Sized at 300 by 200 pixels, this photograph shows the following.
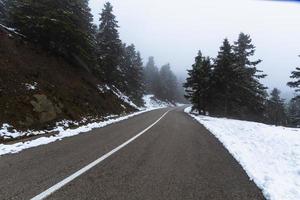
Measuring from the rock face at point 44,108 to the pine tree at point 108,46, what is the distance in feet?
78.4

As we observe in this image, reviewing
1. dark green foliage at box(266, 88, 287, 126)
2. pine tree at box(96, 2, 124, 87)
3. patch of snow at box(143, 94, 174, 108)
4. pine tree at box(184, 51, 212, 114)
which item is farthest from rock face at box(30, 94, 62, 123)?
patch of snow at box(143, 94, 174, 108)

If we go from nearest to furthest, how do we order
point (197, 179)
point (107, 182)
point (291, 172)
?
point (107, 182)
point (197, 179)
point (291, 172)

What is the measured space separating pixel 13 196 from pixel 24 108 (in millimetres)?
10645

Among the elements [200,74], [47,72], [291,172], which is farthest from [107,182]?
[200,74]

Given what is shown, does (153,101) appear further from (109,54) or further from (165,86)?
(109,54)

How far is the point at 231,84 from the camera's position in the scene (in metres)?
39.9

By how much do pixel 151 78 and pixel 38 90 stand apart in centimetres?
10585

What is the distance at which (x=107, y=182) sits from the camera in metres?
5.67

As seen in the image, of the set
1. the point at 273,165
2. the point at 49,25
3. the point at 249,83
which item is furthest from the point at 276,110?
the point at 273,165

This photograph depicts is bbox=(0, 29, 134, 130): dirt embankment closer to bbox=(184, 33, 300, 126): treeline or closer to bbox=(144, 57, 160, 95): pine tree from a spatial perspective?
bbox=(184, 33, 300, 126): treeline

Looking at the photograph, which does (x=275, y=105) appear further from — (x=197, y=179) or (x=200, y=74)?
(x=197, y=179)

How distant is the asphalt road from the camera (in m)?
5.11

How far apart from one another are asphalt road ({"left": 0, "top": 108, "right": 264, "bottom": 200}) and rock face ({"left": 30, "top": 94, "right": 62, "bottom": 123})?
6252 millimetres

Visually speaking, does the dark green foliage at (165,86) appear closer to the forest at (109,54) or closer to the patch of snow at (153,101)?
the patch of snow at (153,101)
